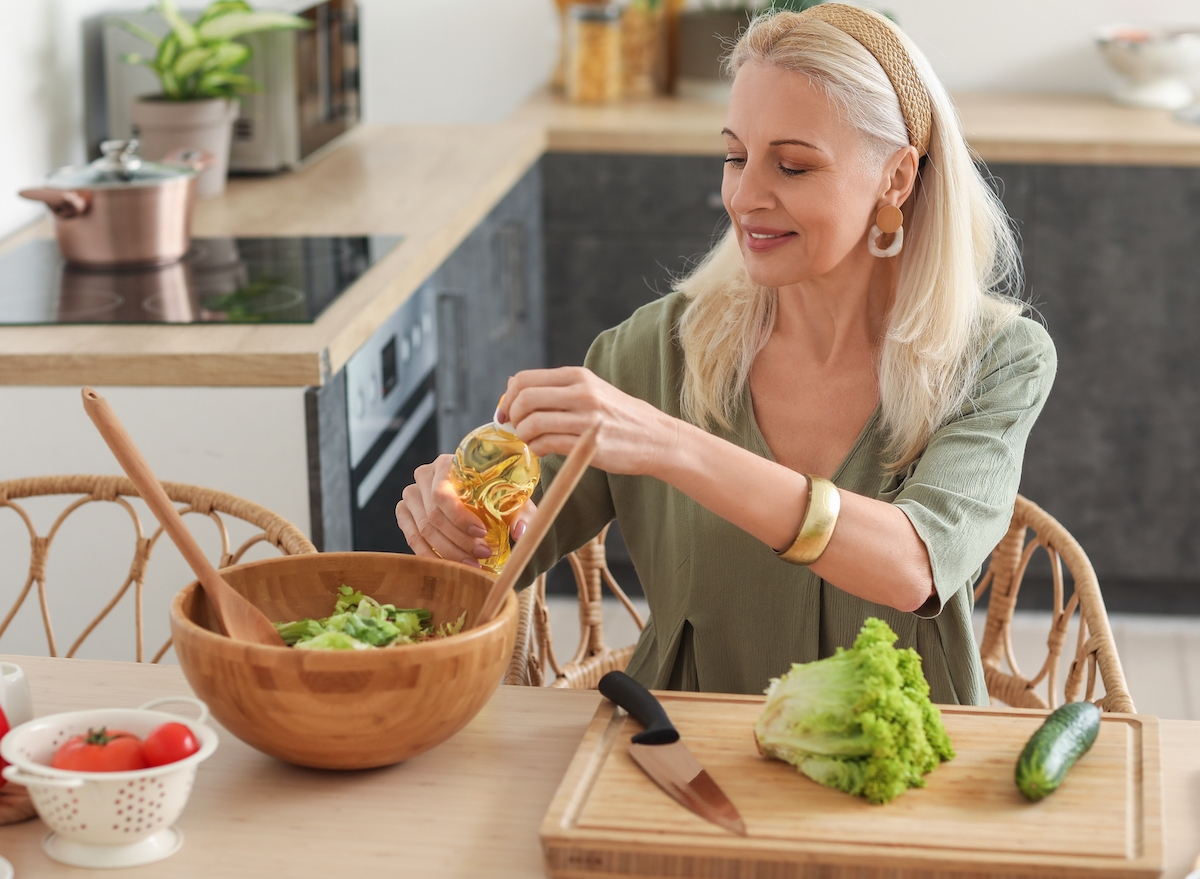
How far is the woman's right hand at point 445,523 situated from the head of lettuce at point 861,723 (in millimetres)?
376

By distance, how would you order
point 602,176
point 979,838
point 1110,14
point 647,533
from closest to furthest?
point 979,838, point 647,533, point 602,176, point 1110,14

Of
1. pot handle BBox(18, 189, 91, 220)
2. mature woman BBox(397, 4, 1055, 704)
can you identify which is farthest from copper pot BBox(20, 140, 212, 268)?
mature woman BBox(397, 4, 1055, 704)

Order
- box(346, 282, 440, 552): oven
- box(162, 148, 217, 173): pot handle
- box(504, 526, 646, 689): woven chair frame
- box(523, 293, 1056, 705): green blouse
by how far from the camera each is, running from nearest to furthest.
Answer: box(523, 293, 1056, 705): green blouse
box(504, 526, 646, 689): woven chair frame
box(346, 282, 440, 552): oven
box(162, 148, 217, 173): pot handle

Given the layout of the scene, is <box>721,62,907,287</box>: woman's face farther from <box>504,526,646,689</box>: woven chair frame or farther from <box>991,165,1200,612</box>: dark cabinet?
<box>991,165,1200,612</box>: dark cabinet

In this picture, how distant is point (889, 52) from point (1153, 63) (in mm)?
2200

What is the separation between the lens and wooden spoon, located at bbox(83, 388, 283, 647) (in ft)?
3.28

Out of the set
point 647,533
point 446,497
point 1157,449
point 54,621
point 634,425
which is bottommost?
point 1157,449

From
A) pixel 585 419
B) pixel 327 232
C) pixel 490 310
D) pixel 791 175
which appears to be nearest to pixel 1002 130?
pixel 490 310

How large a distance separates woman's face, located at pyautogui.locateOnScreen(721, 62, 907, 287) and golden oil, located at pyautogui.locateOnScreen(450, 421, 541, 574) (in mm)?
329

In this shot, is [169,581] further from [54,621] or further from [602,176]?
[602,176]

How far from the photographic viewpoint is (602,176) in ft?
10.2

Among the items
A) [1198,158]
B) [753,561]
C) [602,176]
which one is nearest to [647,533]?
[753,561]

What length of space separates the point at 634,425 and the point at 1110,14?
2900 mm

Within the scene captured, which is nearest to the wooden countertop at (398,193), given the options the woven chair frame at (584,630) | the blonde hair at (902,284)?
the woven chair frame at (584,630)
